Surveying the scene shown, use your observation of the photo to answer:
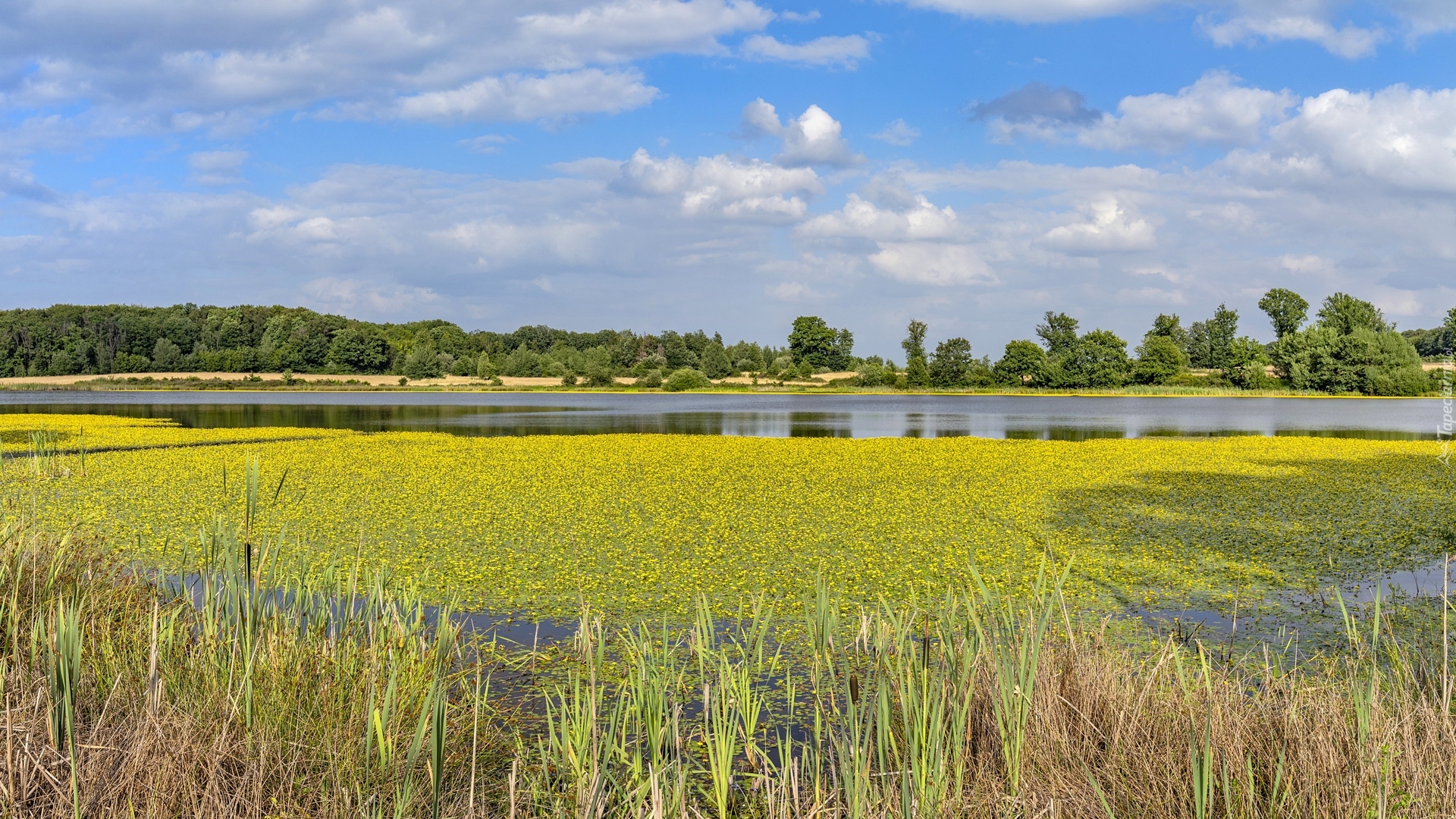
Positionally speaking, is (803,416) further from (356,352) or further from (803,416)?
(356,352)

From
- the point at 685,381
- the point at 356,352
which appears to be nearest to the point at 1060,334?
the point at 685,381

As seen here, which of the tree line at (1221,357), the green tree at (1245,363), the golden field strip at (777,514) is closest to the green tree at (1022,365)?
the tree line at (1221,357)

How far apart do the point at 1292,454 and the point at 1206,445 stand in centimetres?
240

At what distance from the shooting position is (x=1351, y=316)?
67.6 m

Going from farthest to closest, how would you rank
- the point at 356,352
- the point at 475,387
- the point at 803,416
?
1. the point at 356,352
2. the point at 475,387
3. the point at 803,416

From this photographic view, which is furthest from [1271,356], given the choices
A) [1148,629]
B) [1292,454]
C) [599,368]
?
[1148,629]

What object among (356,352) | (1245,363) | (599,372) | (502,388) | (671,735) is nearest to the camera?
(671,735)

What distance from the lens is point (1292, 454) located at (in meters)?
18.2

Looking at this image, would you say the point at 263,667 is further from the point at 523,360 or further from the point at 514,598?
the point at 523,360

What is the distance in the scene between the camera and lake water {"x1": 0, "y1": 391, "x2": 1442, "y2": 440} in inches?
1077

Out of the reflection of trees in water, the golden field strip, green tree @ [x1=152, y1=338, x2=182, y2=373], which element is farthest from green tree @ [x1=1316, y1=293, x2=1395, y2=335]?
green tree @ [x1=152, y1=338, x2=182, y2=373]

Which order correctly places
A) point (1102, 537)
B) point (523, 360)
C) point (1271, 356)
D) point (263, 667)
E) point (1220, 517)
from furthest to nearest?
point (523, 360), point (1271, 356), point (1220, 517), point (1102, 537), point (263, 667)

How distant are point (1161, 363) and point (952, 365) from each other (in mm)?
18009

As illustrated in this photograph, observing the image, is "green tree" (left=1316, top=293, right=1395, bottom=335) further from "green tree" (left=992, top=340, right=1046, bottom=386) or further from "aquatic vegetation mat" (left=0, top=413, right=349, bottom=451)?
"aquatic vegetation mat" (left=0, top=413, right=349, bottom=451)
